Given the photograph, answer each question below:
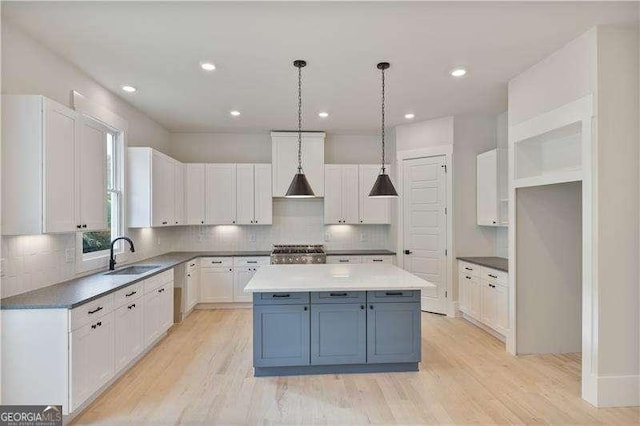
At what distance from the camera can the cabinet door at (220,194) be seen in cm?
580

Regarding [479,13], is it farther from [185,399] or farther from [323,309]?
[185,399]

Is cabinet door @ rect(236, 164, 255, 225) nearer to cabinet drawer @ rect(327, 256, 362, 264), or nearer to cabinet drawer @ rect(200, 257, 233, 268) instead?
cabinet drawer @ rect(200, 257, 233, 268)

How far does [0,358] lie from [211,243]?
3.77m

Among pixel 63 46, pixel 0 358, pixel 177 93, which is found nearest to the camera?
pixel 0 358

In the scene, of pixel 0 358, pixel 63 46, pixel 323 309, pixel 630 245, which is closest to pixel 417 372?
pixel 323 309

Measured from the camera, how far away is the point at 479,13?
2.54 meters

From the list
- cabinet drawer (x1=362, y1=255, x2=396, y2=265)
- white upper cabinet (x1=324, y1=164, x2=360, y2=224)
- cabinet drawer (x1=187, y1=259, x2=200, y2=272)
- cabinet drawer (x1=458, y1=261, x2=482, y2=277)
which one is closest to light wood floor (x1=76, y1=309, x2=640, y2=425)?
cabinet drawer (x1=458, y1=261, x2=482, y2=277)

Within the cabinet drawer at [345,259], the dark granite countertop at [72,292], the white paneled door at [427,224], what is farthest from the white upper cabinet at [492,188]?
the dark granite countertop at [72,292]

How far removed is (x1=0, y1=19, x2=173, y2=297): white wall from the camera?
2635 millimetres

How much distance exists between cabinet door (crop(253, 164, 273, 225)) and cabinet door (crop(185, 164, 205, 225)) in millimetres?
850

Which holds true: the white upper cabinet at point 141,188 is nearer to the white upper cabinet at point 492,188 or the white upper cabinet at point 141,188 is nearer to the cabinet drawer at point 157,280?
the cabinet drawer at point 157,280

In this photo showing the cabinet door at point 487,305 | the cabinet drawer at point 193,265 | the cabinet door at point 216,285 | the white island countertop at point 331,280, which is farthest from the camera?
the cabinet door at point 216,285

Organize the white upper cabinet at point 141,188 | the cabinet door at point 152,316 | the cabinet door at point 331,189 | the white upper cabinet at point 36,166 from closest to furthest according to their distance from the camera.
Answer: the white upper cabinet at point 36,166, the cabinet door at point 152,316, the white upper cabinet at point 141,188, the cabinet door at point 331,189

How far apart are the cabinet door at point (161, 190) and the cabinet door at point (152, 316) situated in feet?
3.47
